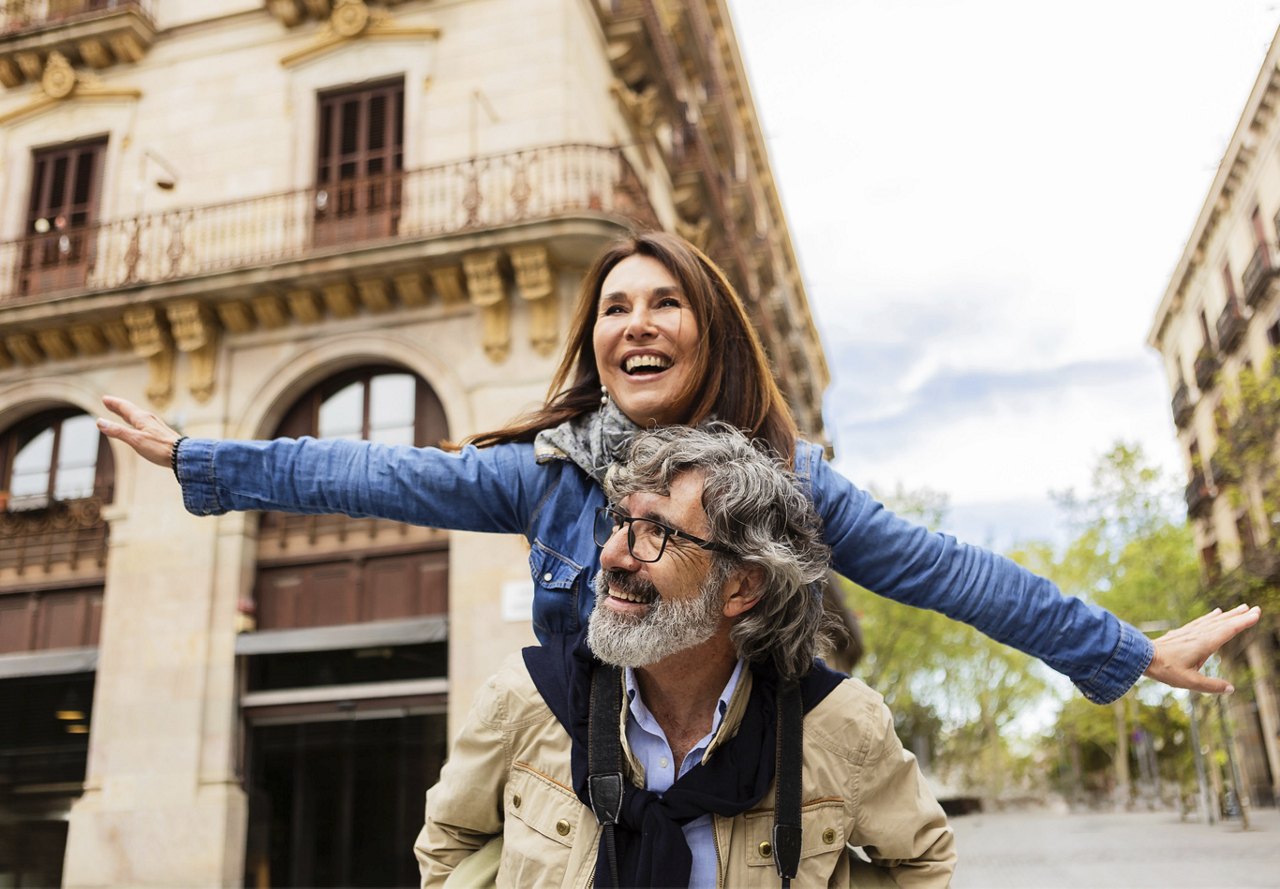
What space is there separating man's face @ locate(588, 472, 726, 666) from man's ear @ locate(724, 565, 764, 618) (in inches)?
1.3

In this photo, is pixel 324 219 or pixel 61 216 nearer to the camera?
pixel 324 219

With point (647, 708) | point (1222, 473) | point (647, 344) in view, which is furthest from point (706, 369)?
point (1222, 473)

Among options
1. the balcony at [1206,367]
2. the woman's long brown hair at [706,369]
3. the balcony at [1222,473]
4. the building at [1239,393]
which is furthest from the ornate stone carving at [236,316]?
the balcony at [1206,367]

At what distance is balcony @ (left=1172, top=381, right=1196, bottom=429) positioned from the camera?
20688mm

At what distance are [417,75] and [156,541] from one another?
250 inches

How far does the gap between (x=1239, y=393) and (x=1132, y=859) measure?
9.20 meters

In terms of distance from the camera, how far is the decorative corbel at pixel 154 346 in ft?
42.7

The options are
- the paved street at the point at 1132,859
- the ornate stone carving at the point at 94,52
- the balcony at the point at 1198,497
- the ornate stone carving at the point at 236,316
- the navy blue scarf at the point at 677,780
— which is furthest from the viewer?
the balcony at the point at 1198,497

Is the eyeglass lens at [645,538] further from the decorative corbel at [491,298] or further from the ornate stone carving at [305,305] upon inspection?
the ornate stone carving at [305,305]

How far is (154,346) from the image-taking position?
13039mm

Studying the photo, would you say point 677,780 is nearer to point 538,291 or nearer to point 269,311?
point 538,291

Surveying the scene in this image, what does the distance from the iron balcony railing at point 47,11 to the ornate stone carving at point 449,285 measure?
20.3ft

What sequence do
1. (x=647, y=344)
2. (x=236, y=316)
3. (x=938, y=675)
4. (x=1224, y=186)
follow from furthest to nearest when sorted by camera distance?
1. (x=938, y=675)
2. (x=1224, y=186)
3. (x=236, y=316)
4. (x=647, y=344)

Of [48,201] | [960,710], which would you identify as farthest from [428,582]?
[960,710]
